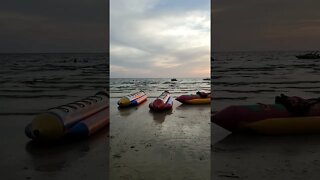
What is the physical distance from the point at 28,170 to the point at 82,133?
4.87 ft

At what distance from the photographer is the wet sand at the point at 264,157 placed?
3762 mm

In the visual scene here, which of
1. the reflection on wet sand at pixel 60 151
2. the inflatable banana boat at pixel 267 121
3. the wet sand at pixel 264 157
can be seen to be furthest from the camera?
the inflatable banana boat at pixel 267 121

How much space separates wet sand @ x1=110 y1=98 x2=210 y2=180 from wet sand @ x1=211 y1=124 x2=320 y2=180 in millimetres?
202

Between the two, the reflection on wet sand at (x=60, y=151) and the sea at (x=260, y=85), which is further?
the sea at (x=260, y=85)

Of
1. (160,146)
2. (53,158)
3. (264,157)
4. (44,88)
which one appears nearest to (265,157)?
(264,157)

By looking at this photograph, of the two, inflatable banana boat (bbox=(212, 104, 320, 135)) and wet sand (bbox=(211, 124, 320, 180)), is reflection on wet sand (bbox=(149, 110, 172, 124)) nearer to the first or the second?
wet sand (bbox=(211, 124, 320, 180))

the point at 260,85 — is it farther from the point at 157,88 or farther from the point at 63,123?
the point at 63,123

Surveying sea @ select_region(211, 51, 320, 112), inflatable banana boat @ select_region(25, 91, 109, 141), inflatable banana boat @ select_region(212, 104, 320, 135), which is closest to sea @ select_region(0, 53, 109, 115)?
inflatable banana boat @ select_region(25, 91, 109, 141)

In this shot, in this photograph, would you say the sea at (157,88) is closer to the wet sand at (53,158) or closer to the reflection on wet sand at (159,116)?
the reflection on wet sand at (159,116)

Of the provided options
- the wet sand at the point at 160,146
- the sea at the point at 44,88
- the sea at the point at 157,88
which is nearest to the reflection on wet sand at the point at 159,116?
the wet sand at the point at 160,146

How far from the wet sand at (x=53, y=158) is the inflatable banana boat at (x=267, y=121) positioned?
2.10 m

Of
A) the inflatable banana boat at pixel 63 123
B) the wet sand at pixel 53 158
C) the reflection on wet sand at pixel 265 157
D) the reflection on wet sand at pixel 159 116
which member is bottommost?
the wet sand at pixel 53 158

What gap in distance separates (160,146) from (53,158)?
149 cm

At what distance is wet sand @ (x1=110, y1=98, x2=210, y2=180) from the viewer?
12.4 ft
